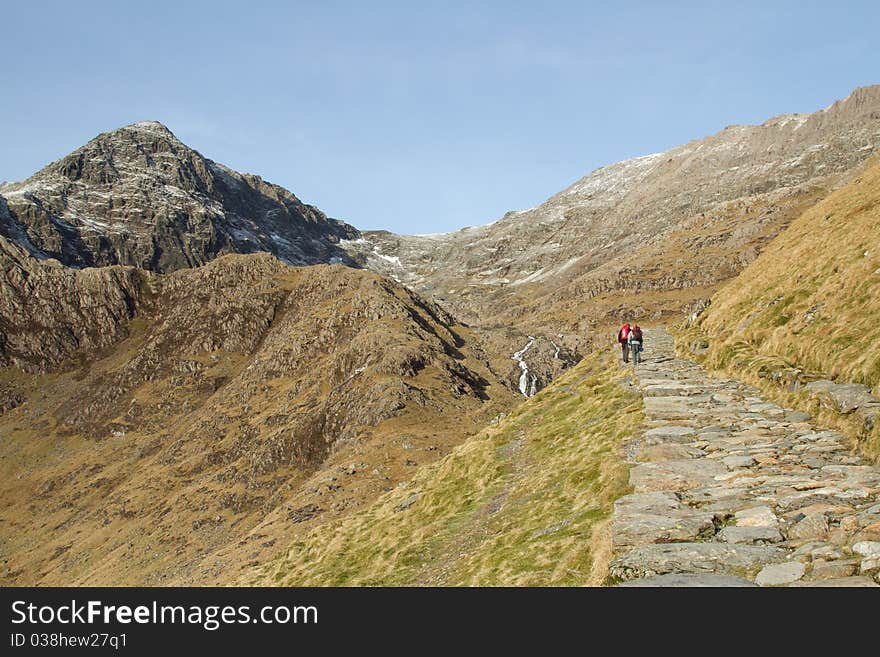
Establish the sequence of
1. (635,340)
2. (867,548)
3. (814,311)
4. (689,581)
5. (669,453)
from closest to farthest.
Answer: (867,548), (689,581), (669,453), (814,311), (635,340)

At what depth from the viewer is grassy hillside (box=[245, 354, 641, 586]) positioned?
1719 cm

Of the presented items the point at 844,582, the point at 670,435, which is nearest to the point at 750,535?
the point at 844,582

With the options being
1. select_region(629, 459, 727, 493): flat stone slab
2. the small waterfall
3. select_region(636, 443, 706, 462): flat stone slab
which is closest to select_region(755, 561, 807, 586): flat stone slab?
select_region(629, 459, 727, 493): flat stone slab

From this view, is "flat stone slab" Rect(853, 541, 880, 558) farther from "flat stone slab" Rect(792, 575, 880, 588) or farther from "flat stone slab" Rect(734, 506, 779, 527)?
"flat stone slab" Rect(734, 506, 779, 527)

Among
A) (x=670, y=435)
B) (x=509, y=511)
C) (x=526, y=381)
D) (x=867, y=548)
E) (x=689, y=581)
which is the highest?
(x=670, y=435)

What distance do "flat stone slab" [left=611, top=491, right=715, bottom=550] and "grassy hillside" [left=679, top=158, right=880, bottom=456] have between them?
16.3 ft

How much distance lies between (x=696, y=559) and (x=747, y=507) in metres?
2.53

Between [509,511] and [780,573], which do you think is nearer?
[780,573]

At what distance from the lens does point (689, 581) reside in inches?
394

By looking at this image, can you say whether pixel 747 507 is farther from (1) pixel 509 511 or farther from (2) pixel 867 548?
(1) pixel 509 511

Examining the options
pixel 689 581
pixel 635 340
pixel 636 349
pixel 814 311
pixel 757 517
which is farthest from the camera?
pixel 635 340

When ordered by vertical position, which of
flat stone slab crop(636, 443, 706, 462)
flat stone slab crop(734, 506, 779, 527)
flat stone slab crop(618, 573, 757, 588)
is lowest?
flat stone slab crop(618, 573, 757, 588)

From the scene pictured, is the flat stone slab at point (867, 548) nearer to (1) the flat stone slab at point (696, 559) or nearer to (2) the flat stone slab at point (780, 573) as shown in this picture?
(2) the flat stone slab at point (780, 573)

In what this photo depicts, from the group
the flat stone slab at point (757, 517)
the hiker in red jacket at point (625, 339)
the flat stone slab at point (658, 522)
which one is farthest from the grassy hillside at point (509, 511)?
the flat stone slab at point (757, 517)
